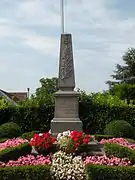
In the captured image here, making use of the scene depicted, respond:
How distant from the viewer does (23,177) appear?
7676 mm

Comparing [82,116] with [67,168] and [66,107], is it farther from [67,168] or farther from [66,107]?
[67,168]

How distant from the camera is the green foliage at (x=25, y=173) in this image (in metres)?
7.63

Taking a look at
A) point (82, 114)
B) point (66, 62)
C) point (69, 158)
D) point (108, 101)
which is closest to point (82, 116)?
point (82, 114)

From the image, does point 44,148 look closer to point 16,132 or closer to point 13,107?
point 16,132

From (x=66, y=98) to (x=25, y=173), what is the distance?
20.7 feet

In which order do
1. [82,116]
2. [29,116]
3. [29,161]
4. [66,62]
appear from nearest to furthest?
[29,161], [66,62], [29,116], [82,116]

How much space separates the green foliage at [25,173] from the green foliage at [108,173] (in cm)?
89

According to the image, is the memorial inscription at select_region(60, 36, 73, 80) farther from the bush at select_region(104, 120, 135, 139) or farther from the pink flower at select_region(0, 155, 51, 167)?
the pink flower at select_region(0, 155, 51, 167)

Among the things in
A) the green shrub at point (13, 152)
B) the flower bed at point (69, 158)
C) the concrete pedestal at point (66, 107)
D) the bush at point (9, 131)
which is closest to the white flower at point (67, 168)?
the flower bed at point (69, 158)

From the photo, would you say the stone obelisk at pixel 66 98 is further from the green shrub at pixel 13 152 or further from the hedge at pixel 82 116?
the hedge at pixel 82 116

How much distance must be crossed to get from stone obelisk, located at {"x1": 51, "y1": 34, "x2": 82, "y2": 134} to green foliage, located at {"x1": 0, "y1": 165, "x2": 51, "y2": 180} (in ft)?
18.4

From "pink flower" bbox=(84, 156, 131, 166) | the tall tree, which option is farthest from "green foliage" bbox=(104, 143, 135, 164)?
the tall tree

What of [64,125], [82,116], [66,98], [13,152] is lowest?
[13,152]

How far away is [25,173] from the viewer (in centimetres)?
767
